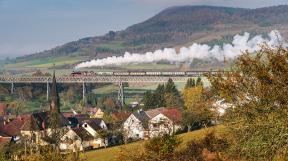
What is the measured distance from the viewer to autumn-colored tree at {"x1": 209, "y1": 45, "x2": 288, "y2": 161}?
13.7 metres

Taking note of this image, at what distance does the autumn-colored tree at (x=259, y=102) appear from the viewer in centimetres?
1366

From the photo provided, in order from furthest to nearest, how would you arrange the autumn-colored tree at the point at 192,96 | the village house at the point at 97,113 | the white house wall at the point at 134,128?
the village house at the point at 97,113, the autumn-colored tree at the point at 192,96, the white house wall at the point at 134,128

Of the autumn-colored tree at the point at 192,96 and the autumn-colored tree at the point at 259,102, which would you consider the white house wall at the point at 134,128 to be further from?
the autumn-colored tree at the point at 259,102

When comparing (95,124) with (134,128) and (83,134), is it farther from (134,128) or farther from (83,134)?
(83,134)

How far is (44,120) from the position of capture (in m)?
58.5

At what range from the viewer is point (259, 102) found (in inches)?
638

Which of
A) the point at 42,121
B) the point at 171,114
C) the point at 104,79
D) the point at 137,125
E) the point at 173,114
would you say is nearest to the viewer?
the point at 173,114

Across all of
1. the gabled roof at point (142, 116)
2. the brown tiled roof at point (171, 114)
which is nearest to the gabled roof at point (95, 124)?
the gabled roof at point (142, 116)

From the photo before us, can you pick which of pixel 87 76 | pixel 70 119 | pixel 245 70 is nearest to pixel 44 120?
pixel 70 119

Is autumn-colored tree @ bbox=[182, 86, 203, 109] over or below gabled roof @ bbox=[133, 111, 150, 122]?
over

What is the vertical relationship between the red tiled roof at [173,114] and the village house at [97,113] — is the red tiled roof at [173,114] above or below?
above

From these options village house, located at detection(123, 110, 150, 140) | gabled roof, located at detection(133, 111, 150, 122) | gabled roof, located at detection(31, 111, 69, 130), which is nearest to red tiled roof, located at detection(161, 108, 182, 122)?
village house, located at detection(123, 110, 150, 140)

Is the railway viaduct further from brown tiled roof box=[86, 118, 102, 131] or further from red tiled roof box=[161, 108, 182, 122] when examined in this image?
red tiled roof box=[161, 108, 182, 122]

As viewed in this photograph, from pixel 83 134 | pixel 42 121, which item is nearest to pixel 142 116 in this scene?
pixel 83 134
